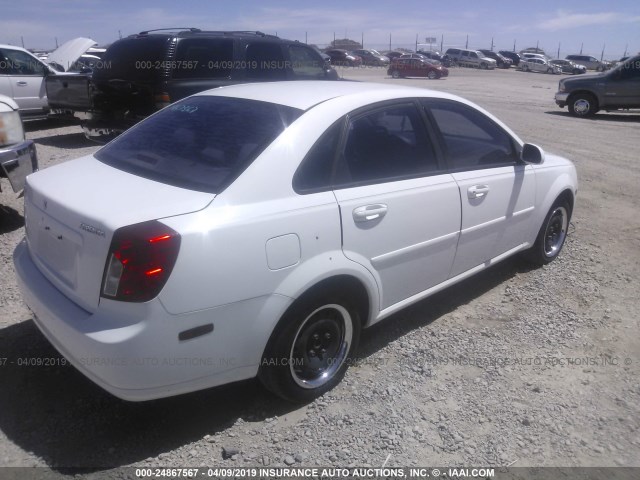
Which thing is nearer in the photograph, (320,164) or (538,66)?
(320,164)

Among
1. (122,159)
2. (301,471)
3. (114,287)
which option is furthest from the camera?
(122,159)

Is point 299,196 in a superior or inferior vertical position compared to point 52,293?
superior

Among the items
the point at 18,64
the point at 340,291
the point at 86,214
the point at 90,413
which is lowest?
→ the point at 90,413

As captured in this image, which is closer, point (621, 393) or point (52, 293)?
point (52, 293)

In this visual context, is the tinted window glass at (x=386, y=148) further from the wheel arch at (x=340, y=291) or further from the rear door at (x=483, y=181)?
the wheel arch at (x=340, y=291)

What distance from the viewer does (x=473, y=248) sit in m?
3.94

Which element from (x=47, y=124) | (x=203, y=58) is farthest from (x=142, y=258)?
(x=47, y=124)

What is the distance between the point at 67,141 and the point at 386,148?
28.8 feet

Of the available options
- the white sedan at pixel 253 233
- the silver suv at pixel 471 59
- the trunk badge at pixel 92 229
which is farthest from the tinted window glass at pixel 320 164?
the silver suv at pixel 471 59

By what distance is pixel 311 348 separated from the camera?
306 centimetres

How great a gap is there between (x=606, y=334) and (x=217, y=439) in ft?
9.37

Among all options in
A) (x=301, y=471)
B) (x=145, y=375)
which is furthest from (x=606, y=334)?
(x=145, y=375)

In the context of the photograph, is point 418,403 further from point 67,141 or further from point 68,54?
point 68,54

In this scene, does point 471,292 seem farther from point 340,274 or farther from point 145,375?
point 145,375
